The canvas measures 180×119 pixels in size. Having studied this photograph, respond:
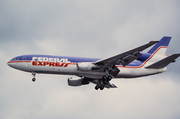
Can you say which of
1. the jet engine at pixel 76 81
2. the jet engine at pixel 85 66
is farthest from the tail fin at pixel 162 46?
the jet engine at pixel 76 81

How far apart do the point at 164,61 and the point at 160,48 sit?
19.5ft

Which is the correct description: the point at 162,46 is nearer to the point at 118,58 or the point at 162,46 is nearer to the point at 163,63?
the point at 163,63

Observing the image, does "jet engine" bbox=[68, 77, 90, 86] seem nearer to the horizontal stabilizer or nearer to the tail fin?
the horizontal stabilizer

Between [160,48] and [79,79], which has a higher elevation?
[160,48]

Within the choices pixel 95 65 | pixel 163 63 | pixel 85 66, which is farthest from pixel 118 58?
pixel 163 63

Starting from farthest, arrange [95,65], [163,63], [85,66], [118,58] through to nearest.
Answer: [163,63] → [95,65] → [85,66] → [118,58]

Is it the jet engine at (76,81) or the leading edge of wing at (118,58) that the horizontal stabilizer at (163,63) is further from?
the jet engine at (76,81)

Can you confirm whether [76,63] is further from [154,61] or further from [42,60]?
[154,61]

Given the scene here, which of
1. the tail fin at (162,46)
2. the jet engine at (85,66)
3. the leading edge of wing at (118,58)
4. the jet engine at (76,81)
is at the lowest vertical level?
the jet engine at (76,81)

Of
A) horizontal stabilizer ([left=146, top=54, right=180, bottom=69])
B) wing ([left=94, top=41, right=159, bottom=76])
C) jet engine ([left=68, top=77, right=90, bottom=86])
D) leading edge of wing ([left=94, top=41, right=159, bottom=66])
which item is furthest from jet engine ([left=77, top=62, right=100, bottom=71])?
horizontal stabilizer ([left=146, top=54, right=180, bottom=69])

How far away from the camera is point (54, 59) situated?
52438mm

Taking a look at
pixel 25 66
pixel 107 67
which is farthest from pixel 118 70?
pixel 25 66

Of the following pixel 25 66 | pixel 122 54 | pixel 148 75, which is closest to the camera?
pixel 122 54

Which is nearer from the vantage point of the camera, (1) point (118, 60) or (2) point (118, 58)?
(2) point (118, 58)
